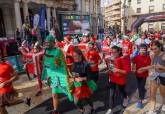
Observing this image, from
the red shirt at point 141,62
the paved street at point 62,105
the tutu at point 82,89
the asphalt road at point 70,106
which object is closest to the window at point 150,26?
the paved street at point 62,105

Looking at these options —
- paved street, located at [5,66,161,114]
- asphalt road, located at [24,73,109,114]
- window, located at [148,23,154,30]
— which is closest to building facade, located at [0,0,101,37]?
paved street, located at [5,66,161,114]

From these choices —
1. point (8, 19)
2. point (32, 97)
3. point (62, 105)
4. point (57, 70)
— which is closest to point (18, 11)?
point (8, 19)

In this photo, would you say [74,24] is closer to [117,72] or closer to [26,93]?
[26,93]

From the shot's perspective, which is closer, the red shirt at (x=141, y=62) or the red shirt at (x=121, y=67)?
the red shirt at (x=121, y=67)

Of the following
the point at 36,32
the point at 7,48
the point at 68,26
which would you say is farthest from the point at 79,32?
the point at 7,48

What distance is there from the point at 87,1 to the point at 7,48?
29.7 metres

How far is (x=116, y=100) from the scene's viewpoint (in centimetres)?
607

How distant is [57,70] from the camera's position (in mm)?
4816

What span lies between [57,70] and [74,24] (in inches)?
532

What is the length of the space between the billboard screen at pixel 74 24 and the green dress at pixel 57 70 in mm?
13047

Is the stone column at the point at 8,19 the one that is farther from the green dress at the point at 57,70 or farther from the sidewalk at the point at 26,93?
the green dress at the point at 57,70

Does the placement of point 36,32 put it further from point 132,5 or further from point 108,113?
point 132,5

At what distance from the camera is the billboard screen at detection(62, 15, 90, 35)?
58.0ft

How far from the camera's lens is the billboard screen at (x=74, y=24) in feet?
58.0
